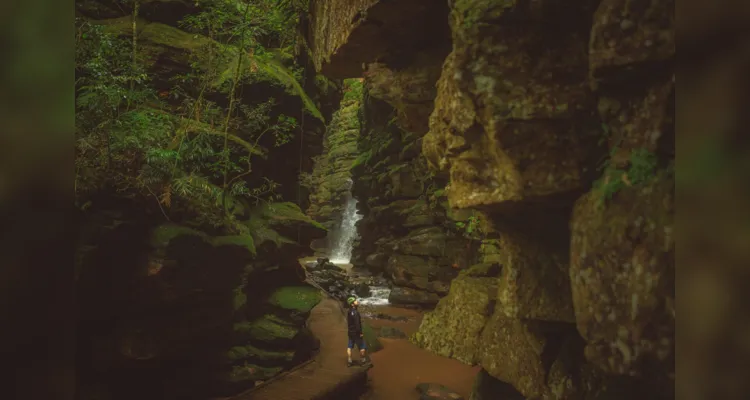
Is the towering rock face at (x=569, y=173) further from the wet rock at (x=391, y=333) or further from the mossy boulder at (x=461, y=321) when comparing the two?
the wet rock at (x=391, y=333)

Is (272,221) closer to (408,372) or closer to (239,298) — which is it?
(239,298)

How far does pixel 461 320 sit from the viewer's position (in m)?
12.2

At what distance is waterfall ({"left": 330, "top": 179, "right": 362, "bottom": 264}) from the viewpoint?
33731 millimetres

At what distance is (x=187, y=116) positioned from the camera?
1066 cm

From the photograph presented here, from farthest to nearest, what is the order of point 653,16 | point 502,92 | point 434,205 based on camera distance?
1. point 434,205
2. point 502,92
3. point 653,16

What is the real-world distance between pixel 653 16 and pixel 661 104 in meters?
0.74

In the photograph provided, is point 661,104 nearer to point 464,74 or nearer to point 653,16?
point 653,16

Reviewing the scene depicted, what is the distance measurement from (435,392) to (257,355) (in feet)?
14.4

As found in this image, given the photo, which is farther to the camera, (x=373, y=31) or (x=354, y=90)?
(x=354, y=90)

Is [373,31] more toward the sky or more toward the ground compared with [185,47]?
more toward the ground

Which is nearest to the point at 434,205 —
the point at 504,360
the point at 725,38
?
the point at 504,360

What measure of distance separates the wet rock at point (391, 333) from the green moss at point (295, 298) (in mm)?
4015

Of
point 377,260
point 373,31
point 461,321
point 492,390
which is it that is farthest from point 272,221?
point 377,260

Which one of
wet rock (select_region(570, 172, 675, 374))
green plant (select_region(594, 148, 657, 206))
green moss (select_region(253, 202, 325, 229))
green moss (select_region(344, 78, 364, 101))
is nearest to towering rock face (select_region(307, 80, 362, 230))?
green moss (select_region(344, 78, 364, 101))
